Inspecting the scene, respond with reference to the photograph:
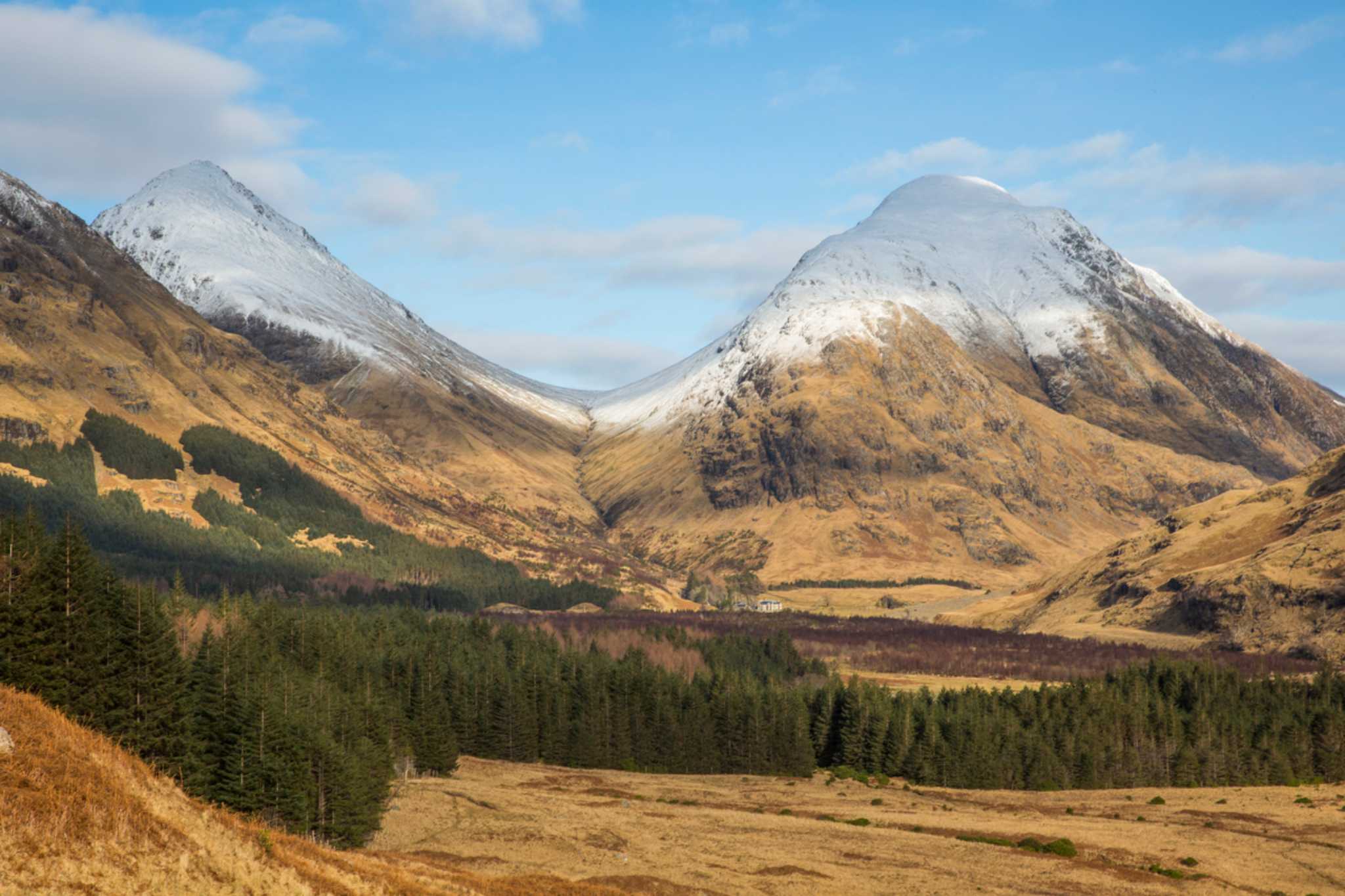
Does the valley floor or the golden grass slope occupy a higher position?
the golden grass slope

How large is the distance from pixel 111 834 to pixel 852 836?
243 ft

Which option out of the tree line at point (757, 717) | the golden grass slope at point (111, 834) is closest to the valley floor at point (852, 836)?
the tree line at point (757, 717)

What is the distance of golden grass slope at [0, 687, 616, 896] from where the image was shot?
3694 centimetres

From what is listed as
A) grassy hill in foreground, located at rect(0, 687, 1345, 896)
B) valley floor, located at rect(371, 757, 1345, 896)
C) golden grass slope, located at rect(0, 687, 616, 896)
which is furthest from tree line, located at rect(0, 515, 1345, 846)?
golden grass slope, located at rect(0, 687, 616, 896)

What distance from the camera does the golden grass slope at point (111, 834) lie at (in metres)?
36.9

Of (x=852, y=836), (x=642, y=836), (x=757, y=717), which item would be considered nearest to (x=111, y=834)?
(x=642, y=836)

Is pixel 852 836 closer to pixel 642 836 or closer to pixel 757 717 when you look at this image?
pixel 642 836

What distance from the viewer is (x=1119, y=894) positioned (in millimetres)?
82438

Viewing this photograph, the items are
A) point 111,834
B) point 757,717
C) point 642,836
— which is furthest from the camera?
point 757,717

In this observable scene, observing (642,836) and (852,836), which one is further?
Result: (852,836)

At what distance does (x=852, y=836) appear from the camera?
103 meters

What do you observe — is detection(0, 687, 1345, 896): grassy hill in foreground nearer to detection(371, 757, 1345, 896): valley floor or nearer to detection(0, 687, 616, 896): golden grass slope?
detection(0, 687, 616, 896): golden grass slope

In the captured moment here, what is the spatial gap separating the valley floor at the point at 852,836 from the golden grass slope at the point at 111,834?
28.8 metres

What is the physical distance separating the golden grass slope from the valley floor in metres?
28.8
